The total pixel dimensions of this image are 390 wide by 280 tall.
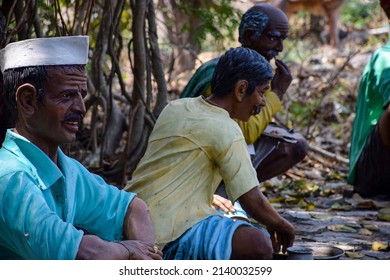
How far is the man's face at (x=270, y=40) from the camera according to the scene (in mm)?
5461

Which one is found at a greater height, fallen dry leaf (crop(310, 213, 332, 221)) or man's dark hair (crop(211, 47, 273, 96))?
man's dark hair (crop(211, 47, 273, 96))

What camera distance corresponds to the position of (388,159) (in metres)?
6.77

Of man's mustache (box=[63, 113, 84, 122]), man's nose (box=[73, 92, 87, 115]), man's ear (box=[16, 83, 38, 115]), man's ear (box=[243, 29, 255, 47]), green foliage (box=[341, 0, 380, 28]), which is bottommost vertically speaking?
green foliage (box=[341, 0, 380, 28])

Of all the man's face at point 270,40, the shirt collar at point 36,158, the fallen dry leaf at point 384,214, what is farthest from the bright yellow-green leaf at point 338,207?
the shirt collar at point 36,158

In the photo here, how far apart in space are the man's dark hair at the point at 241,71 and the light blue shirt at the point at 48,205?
38.7 inches

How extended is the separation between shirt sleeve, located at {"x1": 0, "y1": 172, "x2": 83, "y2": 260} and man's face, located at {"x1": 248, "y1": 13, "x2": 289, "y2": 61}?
8.99 ft

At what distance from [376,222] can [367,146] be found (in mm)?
1000

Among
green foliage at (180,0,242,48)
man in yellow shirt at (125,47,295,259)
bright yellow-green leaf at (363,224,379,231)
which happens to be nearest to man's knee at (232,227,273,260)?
man in yellow shirt at (125,47,295,259)

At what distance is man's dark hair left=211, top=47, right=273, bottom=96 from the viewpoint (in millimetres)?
4195

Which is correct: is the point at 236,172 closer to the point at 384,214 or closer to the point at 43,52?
the point at 43,52

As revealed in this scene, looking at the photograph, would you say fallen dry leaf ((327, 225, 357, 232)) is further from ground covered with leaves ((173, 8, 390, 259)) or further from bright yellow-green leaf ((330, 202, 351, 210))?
bright yellow-green leaf ((330, 202, 351, 210))

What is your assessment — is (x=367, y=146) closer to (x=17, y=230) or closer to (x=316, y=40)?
(x=17, y=230)

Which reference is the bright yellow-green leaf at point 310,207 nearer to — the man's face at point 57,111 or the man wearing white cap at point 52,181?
the man wearing white cap at point 52,181
